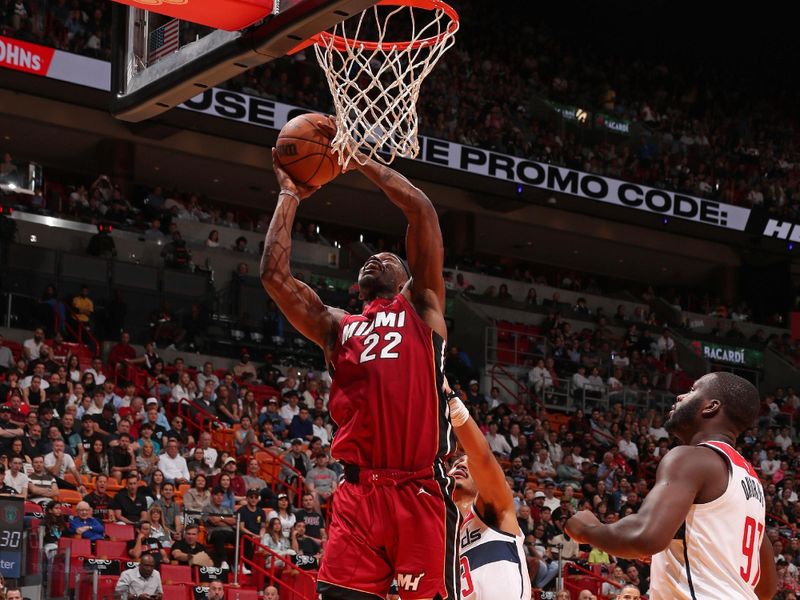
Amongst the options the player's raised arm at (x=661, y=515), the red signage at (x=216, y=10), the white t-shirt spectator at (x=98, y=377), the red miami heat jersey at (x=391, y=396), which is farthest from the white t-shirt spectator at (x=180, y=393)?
the player's raised arm at (x=661, y=515)

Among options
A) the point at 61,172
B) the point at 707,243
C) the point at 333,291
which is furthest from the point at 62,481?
the point at 707,243

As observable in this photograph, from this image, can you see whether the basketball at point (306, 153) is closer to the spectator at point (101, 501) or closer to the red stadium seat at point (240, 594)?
the red stadium seat at point (240, 594)

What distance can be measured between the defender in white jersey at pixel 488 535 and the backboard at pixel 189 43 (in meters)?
1.55

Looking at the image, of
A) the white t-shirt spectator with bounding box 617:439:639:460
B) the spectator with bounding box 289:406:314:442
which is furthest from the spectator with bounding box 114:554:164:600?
the white t-shirt spectator with bounding box 617:439:639:460

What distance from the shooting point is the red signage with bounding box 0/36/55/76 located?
55.1ft

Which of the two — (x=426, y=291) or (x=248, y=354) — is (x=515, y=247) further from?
(x=426, y=291)

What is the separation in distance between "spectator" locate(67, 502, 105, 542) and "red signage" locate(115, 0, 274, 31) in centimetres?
645

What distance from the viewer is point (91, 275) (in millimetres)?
17391

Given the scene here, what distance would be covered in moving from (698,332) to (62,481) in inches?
628

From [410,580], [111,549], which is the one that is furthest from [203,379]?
[410,580]

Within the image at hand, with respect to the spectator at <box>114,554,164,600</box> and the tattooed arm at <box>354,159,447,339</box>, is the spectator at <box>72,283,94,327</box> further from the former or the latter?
the tattooed arm at <box>354,159,447,339</box>

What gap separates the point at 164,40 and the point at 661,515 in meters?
3.04

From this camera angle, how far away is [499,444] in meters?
16.3

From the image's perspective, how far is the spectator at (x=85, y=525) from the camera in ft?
32.9
